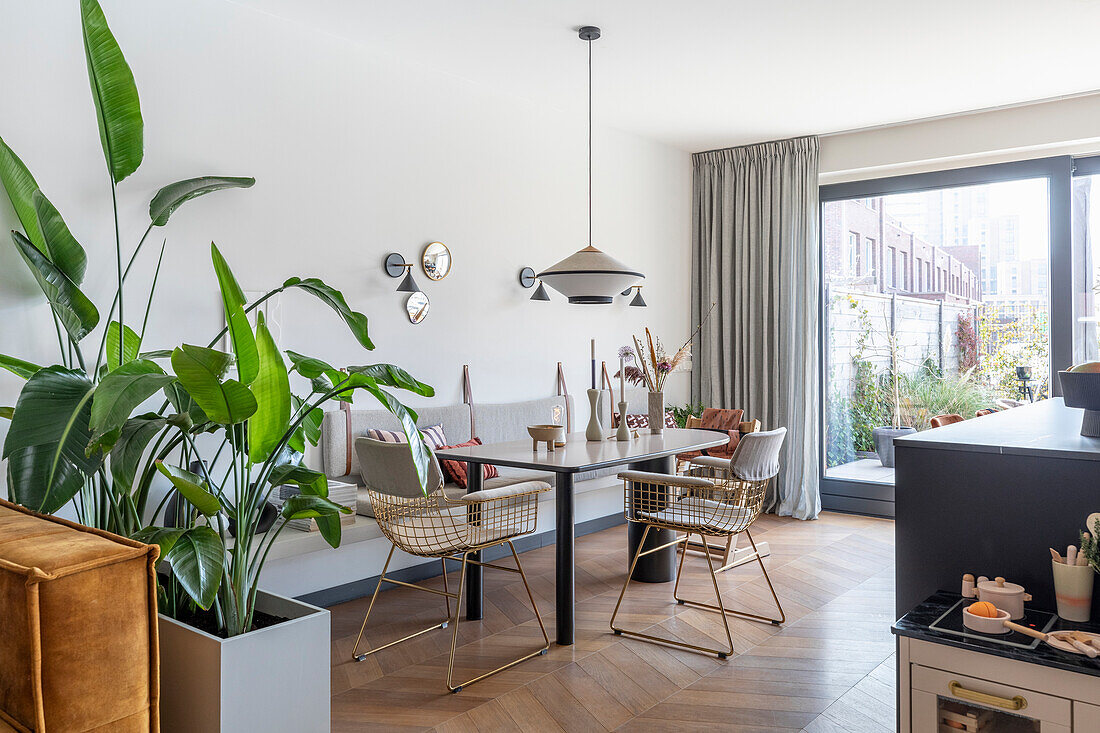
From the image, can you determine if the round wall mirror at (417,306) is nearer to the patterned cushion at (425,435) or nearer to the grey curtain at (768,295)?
the patterned cushion at (425,435)

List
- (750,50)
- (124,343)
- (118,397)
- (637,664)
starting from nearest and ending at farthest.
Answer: (118,397) < (124,343) < (637,664) < (750,50)

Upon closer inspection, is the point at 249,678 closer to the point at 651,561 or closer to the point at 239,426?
the point at 239,426

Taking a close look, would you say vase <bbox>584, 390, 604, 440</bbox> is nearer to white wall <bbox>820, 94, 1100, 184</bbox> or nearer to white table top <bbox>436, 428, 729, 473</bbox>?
white table top <bbox>436, 428, 729, 473</bbox>

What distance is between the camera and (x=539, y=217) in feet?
17.2

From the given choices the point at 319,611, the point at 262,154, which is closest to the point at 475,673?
the point at 319,611

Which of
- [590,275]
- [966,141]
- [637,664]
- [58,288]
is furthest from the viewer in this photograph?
[966,141]

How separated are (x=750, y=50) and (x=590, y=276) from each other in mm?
1577

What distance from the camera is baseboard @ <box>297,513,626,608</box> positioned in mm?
3787

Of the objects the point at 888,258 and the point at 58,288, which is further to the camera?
the point at 888,258

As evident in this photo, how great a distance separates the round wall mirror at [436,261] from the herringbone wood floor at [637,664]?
1678 mm

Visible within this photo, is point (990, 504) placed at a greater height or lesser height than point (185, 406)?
lesser

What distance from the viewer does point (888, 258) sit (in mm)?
5895

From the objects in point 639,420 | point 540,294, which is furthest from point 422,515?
point 639,420

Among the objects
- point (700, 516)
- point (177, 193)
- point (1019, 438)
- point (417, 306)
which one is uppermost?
point (177, 193)
